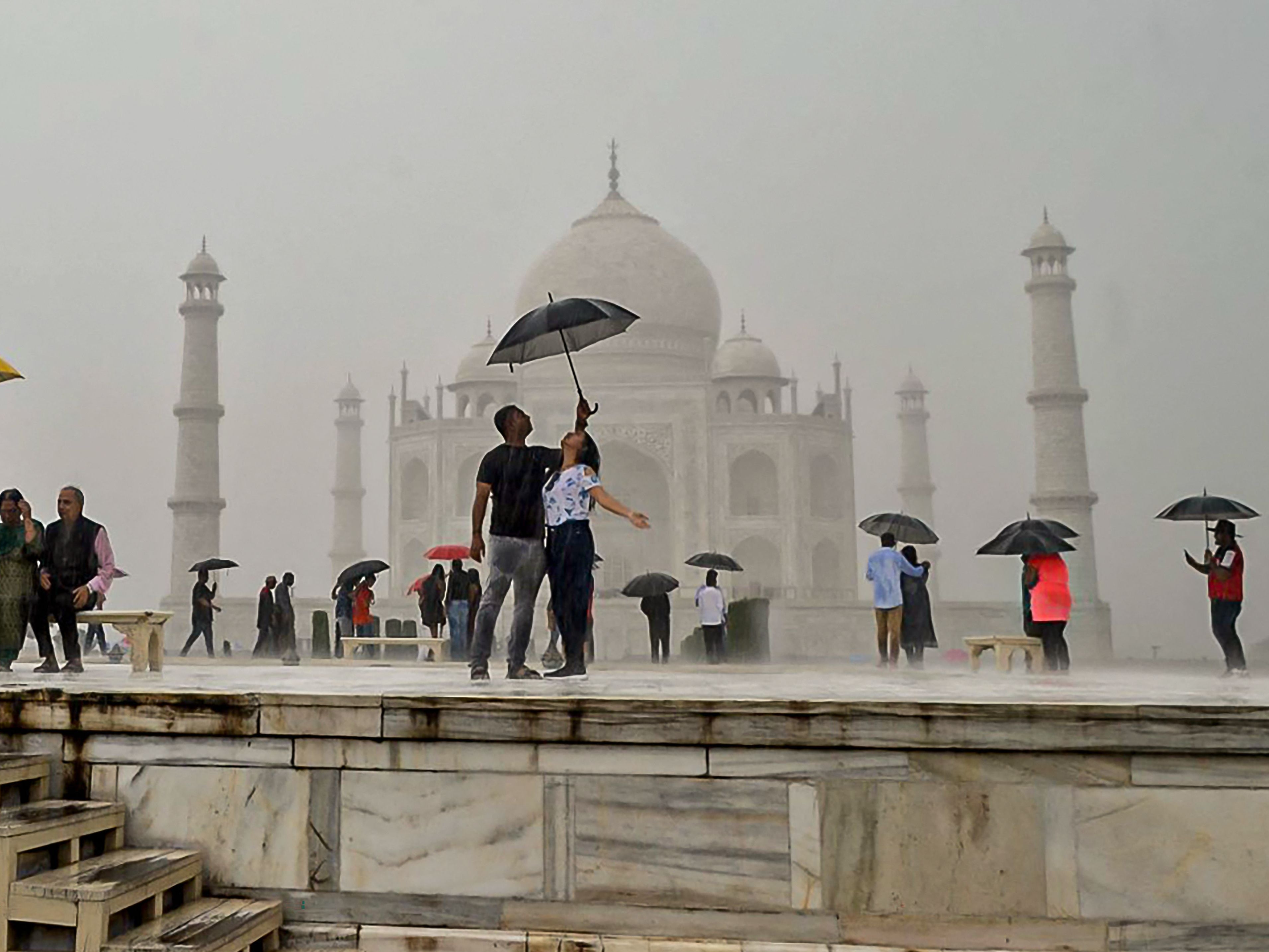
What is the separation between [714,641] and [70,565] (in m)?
6.69

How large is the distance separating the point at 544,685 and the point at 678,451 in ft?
73.2

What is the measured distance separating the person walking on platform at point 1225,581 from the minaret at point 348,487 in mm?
27549

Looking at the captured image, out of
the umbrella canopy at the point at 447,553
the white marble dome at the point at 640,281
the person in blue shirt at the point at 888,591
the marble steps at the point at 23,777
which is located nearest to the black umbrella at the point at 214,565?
the umbrella canopy at the point at 447,553

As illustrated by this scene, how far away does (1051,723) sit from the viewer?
3.14m

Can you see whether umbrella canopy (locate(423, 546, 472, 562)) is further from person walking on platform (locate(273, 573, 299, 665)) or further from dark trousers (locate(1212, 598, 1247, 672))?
dark trousers (locate(1212, 598, 1247, 672))

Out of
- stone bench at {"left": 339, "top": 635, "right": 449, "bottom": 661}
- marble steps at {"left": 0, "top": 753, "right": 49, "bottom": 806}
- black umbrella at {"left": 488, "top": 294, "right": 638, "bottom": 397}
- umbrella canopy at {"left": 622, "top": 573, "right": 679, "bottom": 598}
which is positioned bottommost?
marble steps at {"left": 0, "top": 753, "right": 49, "bottom": 806}

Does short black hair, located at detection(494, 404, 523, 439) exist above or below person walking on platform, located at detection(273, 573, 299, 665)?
above

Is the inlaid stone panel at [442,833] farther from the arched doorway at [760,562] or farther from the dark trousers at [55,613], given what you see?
the arched doorway at [760,562]

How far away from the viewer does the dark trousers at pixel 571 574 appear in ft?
14.9

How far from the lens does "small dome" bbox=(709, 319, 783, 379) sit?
96.9 ft

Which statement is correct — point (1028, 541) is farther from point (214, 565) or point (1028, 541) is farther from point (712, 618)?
point (214, 565)

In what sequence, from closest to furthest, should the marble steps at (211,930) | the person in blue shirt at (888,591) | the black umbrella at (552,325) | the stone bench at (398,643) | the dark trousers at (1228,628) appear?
the marble steps at (211,930) → the black umbrella at (552,325) → the dark trousers at (1228,628) → the person in blue shirt at (888,591) → the stone bench at (398,643)

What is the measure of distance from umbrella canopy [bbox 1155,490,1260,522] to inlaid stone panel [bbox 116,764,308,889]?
247 inches

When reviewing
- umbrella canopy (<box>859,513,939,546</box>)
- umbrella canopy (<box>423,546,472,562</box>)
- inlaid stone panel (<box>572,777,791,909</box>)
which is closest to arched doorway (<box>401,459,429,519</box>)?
umbrella canopy (<box>423,546,472,562</box>)
